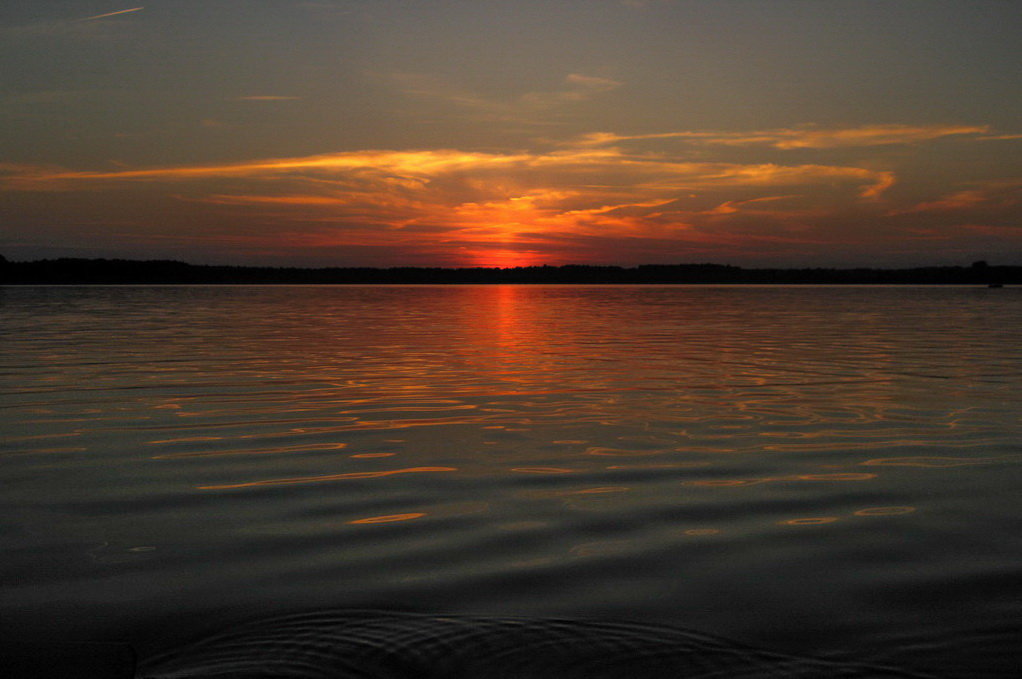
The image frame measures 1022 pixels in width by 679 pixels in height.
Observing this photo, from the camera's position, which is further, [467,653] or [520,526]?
[520,526]

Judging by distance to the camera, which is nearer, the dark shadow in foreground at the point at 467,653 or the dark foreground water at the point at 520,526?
the dark shadow in foreground at the point at 467,653

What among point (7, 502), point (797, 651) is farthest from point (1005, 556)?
point (7, 502)

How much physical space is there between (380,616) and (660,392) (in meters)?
11.7

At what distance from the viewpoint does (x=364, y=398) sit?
1612cm

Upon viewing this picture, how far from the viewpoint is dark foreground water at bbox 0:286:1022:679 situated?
5.15 meters

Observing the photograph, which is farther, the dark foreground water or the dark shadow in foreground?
the dark foreground water

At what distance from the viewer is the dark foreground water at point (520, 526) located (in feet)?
16.9

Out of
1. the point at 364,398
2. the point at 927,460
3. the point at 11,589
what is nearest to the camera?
the point at 11,589

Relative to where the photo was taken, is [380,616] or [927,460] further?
[927,460]

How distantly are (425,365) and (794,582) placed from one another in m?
16.5

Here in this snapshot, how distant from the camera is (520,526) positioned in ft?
25.1

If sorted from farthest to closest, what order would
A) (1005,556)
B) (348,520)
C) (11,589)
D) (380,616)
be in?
1. (348,520)
2. (1005,556)
3. (11,589)
4. (380,616)

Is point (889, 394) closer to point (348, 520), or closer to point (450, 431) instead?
point (450, 431)

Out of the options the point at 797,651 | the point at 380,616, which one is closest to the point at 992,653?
the point at 797,651
